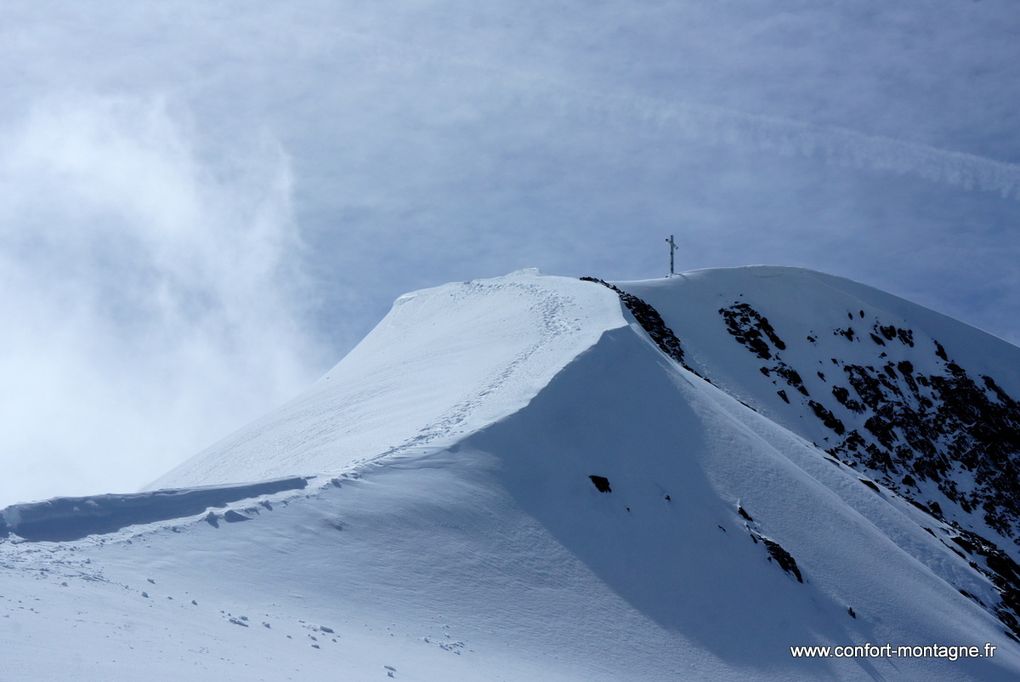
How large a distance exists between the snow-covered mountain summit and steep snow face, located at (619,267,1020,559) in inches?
86.7

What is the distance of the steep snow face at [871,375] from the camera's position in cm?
4575

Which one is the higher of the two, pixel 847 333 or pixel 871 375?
pixel 847 333

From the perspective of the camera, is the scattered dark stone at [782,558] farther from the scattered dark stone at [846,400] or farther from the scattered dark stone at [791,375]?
the scattered dark stone at [846,400]

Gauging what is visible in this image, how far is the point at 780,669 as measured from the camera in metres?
18.3

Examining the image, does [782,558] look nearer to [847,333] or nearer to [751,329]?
[751,329]

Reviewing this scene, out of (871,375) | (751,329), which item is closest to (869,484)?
(871,375)

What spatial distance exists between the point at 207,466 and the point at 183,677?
25.4 m

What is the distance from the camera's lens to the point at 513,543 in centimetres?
1873

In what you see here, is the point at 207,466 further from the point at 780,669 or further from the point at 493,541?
the point at 780,669

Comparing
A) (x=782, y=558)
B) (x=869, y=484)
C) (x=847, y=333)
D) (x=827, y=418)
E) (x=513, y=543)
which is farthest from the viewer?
(x=847, y=333)

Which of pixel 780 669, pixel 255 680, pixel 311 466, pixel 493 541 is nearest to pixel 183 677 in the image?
pixel 255 680

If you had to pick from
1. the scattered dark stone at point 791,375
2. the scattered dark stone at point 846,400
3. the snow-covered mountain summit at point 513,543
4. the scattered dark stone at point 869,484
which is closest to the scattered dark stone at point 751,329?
the scattered dark stone at point 791,375

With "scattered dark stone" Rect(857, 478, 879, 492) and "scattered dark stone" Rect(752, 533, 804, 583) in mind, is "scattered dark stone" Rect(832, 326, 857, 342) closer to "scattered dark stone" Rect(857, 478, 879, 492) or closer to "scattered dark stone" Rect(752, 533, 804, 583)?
"scattered dark stone" Rect(857, 478, 879, 492)

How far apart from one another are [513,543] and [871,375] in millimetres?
40463
